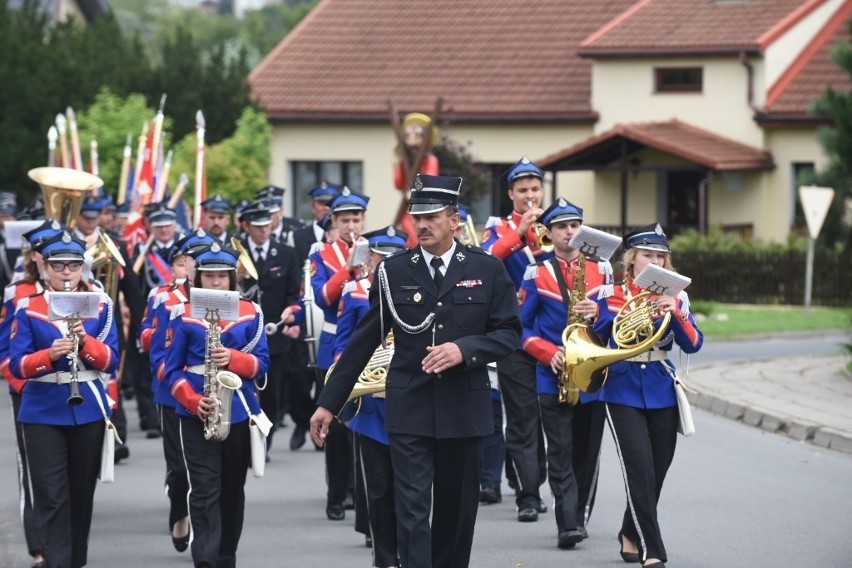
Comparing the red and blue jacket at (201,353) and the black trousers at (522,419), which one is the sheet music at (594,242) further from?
the red and blue jacket at (201,353)

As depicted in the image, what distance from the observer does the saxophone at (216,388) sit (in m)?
9.83

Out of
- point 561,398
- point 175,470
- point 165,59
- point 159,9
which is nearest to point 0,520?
point 175,470

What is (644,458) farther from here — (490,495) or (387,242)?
Answer: (490,495)

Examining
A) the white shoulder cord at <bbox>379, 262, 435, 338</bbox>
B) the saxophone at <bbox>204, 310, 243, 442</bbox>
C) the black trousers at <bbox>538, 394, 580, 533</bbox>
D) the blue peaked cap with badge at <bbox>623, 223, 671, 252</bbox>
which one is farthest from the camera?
the black trousers at <bbox>538, 394, 580, 533</bbox>

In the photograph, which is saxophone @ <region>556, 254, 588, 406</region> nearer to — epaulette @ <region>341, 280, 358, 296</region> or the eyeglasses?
epaulette @ <region>341, 280, 358, 296</region>

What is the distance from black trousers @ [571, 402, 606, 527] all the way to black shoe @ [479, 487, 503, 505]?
143 cm

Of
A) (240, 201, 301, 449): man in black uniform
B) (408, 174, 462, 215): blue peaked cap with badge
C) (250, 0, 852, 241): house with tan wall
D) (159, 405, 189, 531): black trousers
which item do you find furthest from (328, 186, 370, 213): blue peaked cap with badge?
(250, 0, 852, 241): house with tan wall

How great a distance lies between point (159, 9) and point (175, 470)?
452ft

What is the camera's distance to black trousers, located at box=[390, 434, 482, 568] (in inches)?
335

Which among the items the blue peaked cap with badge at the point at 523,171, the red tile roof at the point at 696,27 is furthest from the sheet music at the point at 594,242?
the red tile roof at the point at 696,27

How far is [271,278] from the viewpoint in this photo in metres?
15.5

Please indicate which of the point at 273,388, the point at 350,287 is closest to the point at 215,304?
the point at 350,287

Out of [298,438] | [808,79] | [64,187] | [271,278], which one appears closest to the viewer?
[64,187]

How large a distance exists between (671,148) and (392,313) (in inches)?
1178
